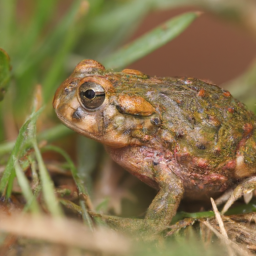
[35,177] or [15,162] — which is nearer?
[15,162]

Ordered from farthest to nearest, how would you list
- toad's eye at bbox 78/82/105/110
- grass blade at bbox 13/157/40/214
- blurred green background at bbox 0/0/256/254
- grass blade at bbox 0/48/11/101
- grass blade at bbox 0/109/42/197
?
blurred green background at bbox 0/0/256/254, grass blade at bbox 0/48/11/101, toad's eye at bbox 78/82/105/110, grass blade at bbox 0/109/42/197, grass blade at bbox 13/157/40/214

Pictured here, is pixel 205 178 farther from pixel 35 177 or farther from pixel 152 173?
pixel 35 177

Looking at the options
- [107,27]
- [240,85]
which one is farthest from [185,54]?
[107,27]

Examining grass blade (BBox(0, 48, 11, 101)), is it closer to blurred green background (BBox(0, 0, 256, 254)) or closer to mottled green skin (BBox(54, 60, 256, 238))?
blurred green background (BBox(0, 0, 256, 254))

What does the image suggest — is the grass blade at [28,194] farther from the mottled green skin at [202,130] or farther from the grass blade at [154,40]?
the grass blade at [154,40]

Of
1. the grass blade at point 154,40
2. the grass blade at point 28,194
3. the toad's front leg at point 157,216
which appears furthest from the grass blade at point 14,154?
the grass blade at point 154,40

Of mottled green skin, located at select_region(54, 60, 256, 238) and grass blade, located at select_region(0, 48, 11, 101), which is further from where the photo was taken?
grass blade, located at select_region(0, 48, 11, 101)

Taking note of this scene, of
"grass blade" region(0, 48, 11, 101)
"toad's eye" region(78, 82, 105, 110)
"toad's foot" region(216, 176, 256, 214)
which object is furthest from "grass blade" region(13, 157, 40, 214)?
"toad's foot" region(216, 176, 256, 214)
